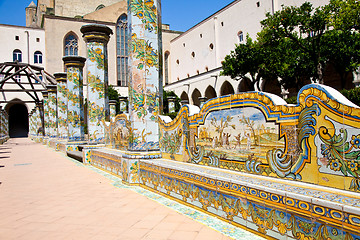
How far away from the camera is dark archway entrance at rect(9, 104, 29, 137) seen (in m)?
41.9

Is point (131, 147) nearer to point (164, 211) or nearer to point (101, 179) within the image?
point (101, 179)

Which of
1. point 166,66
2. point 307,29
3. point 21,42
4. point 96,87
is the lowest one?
point 96,87

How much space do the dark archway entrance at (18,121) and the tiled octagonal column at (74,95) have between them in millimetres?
33545

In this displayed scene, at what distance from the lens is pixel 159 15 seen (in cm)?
646

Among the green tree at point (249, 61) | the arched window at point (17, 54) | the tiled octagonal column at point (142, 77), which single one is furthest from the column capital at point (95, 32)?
the arched window at point (17, 54)

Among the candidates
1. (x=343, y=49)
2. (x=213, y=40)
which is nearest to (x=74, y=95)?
(x=343, y=49)

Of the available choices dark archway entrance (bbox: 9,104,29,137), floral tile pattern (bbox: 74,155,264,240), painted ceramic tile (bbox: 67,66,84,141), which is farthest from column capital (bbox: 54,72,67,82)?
dark archway entrance (bbox: 9,104,29,137)

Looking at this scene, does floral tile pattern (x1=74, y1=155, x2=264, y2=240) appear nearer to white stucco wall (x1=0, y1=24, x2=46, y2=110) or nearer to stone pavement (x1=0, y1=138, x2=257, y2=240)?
stone pavement (x1=0, y1=138, x2=257, y2=240)

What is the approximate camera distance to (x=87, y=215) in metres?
4.18

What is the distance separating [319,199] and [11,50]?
137 feet

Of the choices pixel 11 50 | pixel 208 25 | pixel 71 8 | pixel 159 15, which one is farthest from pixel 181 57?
pixel 159 15

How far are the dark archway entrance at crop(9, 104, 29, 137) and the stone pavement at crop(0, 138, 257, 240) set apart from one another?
4086 centimetres

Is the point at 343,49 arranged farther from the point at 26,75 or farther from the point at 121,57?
the point at 121,57

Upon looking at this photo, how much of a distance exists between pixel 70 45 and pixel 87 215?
1486 inches
